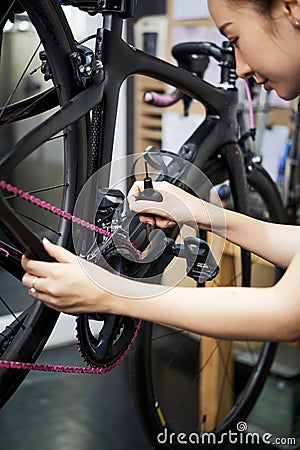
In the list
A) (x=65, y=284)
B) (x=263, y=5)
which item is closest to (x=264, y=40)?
(x=263, y=5)

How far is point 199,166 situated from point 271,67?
1.50ft

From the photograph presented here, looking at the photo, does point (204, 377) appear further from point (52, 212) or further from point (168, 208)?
point (52, 212)

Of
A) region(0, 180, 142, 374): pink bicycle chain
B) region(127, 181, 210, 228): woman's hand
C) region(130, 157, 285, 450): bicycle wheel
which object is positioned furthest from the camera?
region(130, 157, 285, 450): bicycle wheel

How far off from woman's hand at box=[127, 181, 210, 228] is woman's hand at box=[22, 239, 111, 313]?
225 millimetres

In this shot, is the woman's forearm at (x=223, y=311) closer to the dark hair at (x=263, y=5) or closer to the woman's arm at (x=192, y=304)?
the woman's arm at (x=192, y=304)

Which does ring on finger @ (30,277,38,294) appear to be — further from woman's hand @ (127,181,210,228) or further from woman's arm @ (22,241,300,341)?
woman's hand @ (127,181,210,228)

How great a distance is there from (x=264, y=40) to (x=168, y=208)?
0.91 feet

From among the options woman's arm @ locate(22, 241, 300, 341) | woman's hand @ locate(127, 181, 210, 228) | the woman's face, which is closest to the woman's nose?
the woman's face

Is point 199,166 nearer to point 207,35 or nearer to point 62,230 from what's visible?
point 62,230

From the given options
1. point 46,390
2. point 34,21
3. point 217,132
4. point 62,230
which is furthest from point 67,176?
point 46,390

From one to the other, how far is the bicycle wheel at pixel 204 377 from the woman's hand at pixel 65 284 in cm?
63

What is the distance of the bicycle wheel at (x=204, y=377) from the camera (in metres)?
1.47

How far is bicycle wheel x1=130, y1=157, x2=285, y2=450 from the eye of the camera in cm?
147

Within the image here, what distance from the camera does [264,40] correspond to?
3.08 ft
